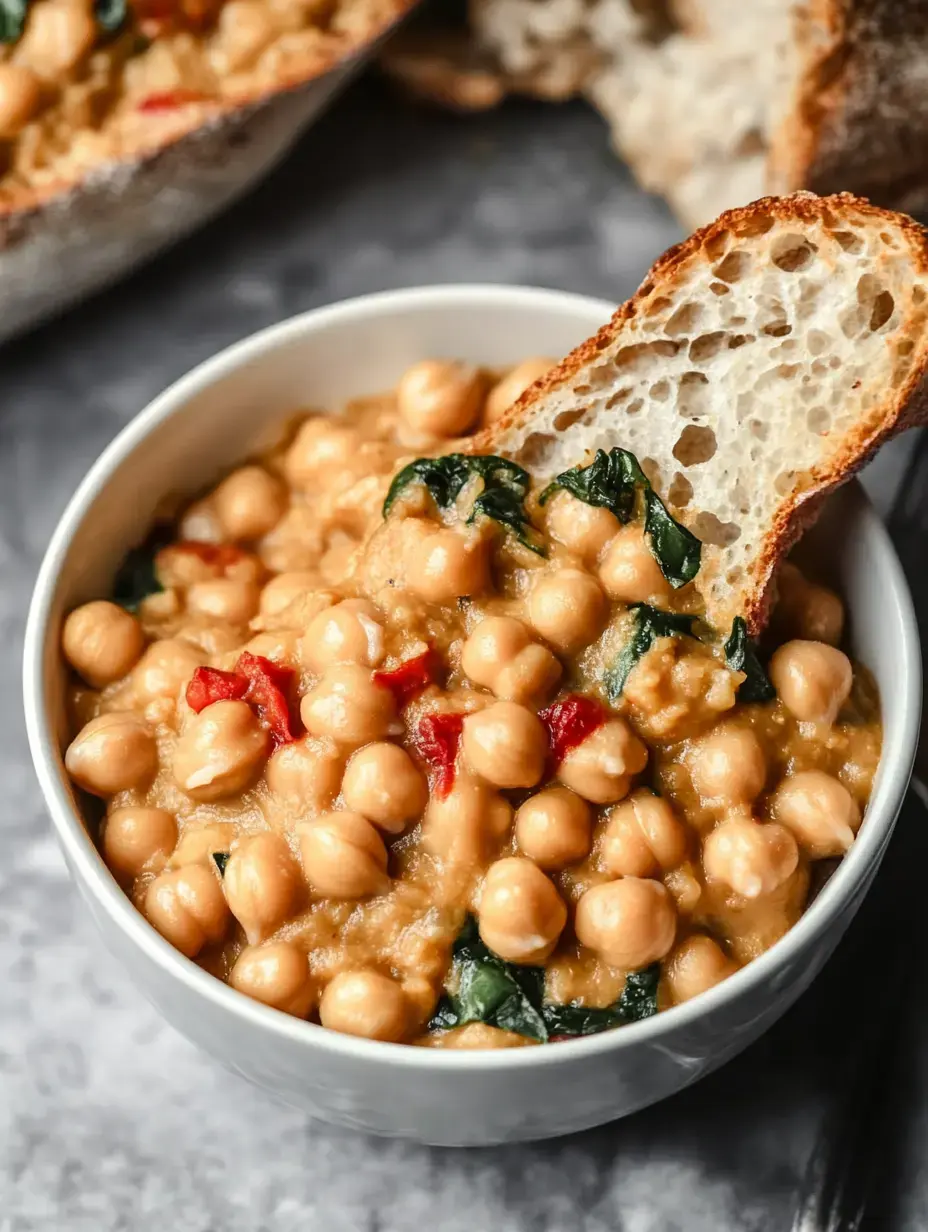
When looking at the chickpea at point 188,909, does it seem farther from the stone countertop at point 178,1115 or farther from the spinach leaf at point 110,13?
the spinach leaf at point 110,13

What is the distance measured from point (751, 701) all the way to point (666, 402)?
479mm

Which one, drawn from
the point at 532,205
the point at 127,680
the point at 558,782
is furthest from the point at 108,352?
the point at 558,782

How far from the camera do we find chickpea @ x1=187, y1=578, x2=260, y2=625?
2408 mm

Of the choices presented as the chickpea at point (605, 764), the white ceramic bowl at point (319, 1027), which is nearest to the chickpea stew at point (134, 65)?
the white ceramic bowl at point (319, 1027)

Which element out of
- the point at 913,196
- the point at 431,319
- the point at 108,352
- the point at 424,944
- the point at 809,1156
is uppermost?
the point at 913,196

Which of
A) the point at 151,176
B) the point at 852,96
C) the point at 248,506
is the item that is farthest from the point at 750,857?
the point at 151,176

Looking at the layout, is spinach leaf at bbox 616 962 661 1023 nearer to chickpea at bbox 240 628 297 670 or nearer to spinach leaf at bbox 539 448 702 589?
spinach leaf at bbox 539 448 702 589

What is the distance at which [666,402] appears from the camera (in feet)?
7.57

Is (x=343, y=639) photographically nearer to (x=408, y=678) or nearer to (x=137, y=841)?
(x=408, y=678)

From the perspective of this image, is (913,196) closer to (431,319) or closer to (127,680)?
(431,319)

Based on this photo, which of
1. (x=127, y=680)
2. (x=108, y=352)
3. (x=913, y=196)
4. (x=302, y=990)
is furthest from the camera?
(x=108, y=352)

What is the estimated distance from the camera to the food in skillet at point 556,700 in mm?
2047

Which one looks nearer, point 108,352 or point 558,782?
point 558,782

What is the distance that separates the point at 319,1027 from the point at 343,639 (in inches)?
21.0
